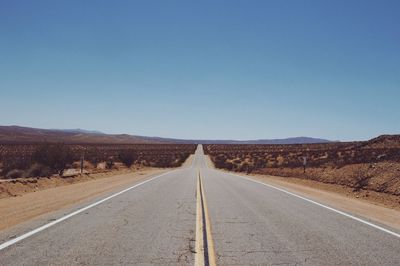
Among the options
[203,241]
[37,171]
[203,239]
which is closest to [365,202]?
[203,239]

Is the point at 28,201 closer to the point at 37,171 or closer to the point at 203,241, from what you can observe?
the point at 203,241

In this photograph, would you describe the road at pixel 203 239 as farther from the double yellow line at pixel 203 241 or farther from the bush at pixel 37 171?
the bush at pixel 37 171

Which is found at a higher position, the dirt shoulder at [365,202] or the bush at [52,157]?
the bush at [52,157]

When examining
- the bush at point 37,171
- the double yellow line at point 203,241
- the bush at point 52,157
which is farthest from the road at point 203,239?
the bush at point 52,157

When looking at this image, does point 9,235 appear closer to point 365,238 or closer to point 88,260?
point 88,260

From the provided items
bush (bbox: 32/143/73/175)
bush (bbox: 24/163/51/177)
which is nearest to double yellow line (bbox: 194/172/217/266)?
bush (bbox: 24/163/51/177)

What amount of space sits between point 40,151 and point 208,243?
32.7m

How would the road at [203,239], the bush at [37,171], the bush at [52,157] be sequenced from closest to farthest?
the road at [203,239] → the bush at [37,171] → the bush at [52,157]

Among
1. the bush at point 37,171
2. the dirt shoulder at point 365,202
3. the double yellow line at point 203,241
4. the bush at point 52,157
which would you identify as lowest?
the bush at point 37,171

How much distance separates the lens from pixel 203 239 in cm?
910

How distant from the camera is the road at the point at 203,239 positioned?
7441mm

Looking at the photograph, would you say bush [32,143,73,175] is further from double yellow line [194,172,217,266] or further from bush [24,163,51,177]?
double yellow line [194,172,217,266]

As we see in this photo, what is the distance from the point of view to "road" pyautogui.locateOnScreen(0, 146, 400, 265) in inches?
293

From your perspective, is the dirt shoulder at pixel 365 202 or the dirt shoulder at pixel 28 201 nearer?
the dirt shoulder at pixel 28 201
